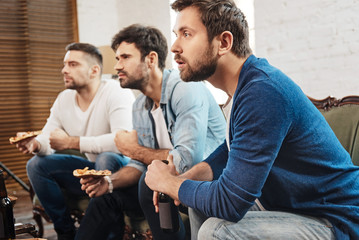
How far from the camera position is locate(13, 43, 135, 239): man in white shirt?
2574mm

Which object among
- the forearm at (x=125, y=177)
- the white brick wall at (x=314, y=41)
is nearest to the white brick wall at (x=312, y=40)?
the white brick wall at (x=314, y=41)

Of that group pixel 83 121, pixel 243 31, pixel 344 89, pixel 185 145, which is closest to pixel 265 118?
pixel 243 31

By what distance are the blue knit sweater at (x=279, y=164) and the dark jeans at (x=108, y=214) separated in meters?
0.97

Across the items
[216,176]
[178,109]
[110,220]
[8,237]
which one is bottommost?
[110,220]

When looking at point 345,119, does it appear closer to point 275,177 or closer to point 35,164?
point 275,177

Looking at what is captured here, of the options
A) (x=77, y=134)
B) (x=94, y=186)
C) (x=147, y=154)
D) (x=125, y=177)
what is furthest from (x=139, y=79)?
(x=77, y=134)

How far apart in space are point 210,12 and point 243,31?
13 centimetres

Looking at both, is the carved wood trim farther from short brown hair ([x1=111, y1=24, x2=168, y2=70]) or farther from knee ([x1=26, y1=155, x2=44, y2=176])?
knee ([x1=26, y1=155, x2=44, y2=176])

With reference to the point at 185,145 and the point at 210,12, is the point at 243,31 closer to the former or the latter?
the point at 210,12

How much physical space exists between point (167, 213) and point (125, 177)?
692 millimetres

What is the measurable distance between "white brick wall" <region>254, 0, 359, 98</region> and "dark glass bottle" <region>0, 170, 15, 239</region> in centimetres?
253

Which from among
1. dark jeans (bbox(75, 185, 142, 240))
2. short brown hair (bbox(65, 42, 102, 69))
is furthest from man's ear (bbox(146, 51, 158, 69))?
short brown hair (bbox(65, 42, 102, 69))

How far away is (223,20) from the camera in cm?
135

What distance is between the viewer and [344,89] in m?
3.06
